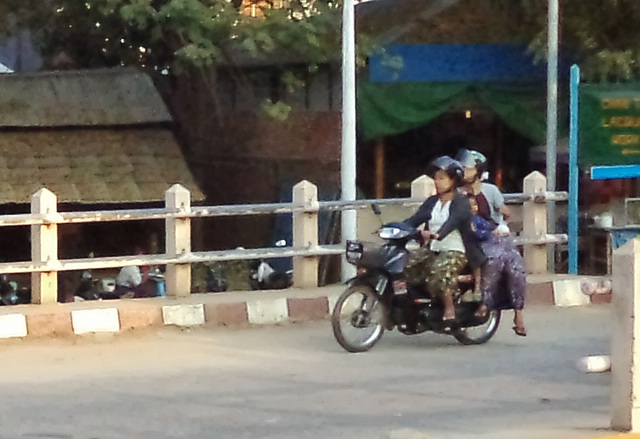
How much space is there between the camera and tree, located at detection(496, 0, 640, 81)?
14047 millimetres

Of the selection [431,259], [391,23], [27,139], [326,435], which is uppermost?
[391,23]

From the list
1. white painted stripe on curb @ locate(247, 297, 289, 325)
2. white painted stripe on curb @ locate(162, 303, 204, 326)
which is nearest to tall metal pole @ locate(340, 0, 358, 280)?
white painted stripe on curb @ locate(247, 297, 289, 325)

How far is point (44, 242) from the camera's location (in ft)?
33.6

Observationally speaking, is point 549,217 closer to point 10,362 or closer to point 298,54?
point 298,54

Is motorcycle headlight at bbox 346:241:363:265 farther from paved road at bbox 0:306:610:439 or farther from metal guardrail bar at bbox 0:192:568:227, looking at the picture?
metal guardrail bar at bbox 0:192:568:227

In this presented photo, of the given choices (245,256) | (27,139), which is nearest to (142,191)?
(27,139)

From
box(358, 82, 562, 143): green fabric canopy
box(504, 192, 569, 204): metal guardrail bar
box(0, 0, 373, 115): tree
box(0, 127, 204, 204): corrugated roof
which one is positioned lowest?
box(504, 192, 569, 204): metal guardrail bar

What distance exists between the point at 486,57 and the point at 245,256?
536 cm

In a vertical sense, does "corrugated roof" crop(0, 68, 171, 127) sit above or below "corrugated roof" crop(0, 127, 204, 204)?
above

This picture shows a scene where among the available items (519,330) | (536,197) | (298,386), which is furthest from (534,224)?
(298,386)

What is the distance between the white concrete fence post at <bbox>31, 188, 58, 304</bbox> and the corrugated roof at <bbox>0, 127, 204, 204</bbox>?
200 inches

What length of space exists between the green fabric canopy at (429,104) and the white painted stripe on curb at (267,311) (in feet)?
14.5

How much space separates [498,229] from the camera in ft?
32.2

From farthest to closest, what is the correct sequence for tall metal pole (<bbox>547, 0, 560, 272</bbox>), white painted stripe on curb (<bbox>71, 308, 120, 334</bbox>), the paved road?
tall metal pole (<bbox>547, 0, 560, 272</bbox>), white painted stripe on curb (<bbox>71, 308, 120, 334</bbox>), the paved road
